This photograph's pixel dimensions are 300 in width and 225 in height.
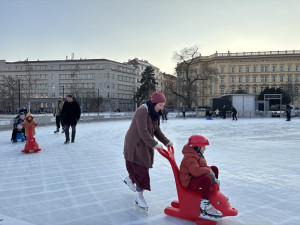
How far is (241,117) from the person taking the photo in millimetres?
32000

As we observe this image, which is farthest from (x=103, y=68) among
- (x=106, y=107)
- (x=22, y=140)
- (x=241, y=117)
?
(x=22, y=140)

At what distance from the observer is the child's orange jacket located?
118 inches

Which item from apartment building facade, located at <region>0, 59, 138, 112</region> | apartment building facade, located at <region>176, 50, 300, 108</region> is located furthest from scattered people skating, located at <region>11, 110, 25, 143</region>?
apartment building facade, located at <region>0, 59, 138, 112</region>

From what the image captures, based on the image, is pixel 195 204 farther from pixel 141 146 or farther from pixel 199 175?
pixel 141 146

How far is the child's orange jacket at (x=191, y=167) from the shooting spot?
3.00 metres

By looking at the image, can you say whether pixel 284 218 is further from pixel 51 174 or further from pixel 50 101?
pixel 50 101

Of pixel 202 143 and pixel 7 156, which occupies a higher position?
pixel 202 143

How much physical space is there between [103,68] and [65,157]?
8020 cm

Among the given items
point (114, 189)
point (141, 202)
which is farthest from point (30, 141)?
point (141, 202)

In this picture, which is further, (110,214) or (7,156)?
(7,156)

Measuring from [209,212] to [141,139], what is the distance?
118 cm

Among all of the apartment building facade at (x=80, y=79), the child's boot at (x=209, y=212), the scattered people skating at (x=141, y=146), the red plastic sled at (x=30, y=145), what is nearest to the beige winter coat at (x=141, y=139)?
the scattered people skating at (x=141, y=146)

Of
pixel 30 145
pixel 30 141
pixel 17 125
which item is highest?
pixel 17 125

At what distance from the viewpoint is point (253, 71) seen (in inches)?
3142
